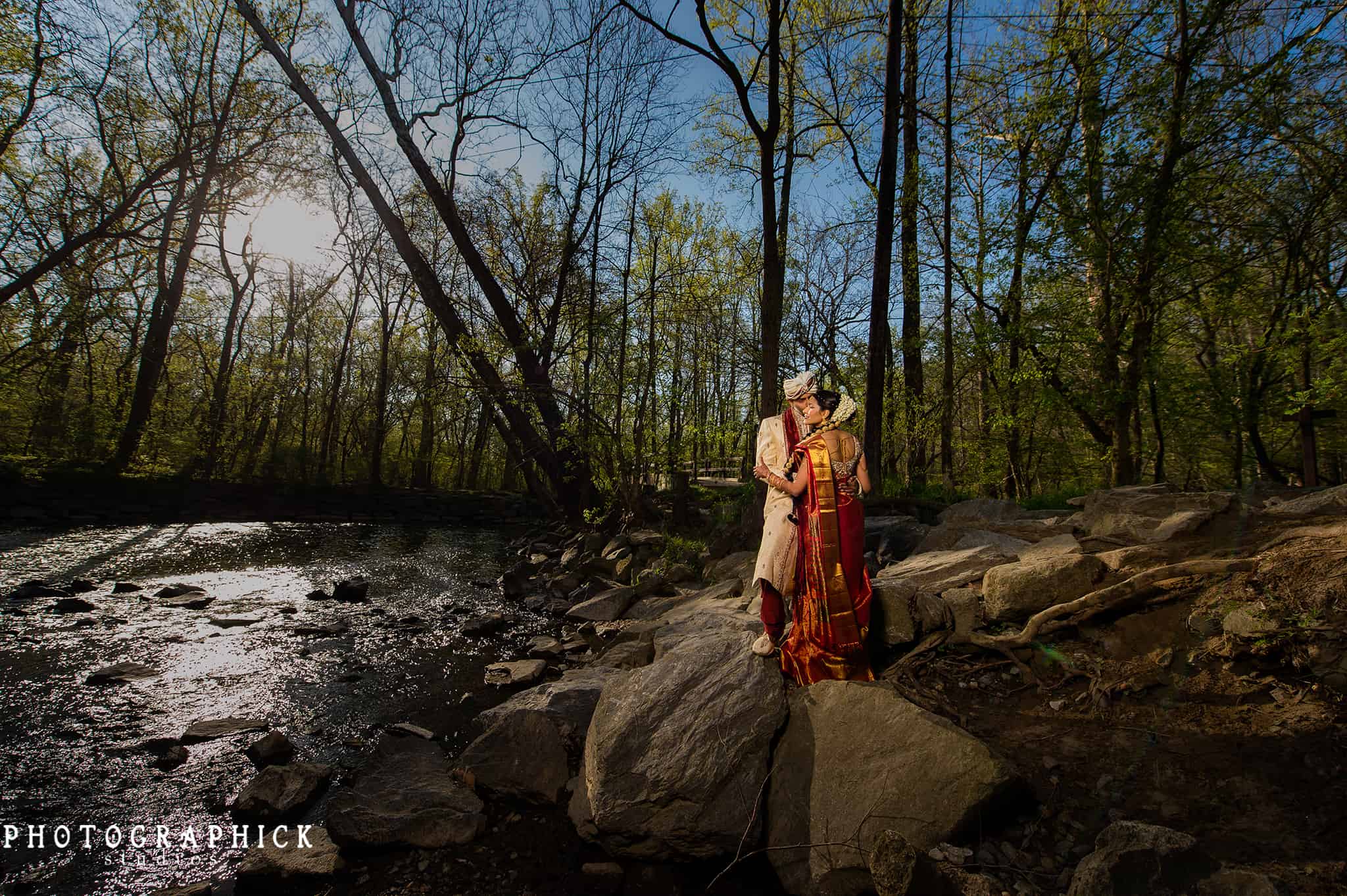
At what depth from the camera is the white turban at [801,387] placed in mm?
4027

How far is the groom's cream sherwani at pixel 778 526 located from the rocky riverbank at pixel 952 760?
1.73 feet

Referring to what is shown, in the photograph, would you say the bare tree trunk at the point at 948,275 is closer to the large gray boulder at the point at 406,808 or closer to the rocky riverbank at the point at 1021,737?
the rocky riverbank at the point at 1021,737

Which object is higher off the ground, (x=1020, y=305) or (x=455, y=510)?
(x=1020, y=305)

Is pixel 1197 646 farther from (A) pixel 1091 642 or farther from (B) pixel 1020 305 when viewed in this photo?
(B) pixel 1020 305

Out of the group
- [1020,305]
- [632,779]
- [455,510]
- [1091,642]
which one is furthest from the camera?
[455,510]

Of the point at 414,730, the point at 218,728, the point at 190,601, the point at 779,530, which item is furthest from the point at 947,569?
the point at 190,601

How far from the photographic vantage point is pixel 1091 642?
11.8 feet

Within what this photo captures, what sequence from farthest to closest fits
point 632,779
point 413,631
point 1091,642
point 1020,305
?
point 1020,305 < point 413,631 < point 1091,642 < point 632,779

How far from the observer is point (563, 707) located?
4211 mm

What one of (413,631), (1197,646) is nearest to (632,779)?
(1197,646)

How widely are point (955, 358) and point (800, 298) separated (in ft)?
13.5

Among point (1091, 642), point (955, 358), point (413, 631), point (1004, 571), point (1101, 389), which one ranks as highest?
point (955, 358)

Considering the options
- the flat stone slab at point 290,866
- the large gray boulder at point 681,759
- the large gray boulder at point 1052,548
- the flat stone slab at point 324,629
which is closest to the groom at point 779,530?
the large gray boulder at point 681,759

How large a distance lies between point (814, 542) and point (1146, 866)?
2124 mm
